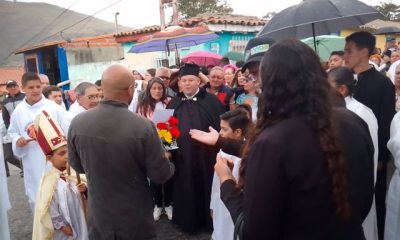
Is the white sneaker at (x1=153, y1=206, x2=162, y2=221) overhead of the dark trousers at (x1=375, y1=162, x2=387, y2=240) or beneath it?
beneath

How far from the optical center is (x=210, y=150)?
189 inches

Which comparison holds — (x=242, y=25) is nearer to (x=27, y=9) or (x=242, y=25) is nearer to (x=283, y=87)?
(x=283, y=87)

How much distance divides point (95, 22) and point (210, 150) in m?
119

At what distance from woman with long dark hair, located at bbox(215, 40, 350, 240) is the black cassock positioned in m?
3.19

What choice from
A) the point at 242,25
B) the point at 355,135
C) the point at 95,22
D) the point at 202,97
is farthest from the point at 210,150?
the point at 95,22

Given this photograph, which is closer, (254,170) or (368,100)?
(254,170)

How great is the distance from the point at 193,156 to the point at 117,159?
2.27 metres

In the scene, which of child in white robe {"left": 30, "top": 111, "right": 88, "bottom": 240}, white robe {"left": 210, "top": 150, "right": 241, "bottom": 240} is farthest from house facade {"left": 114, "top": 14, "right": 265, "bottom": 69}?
child in white robe {"left": 30, "top": 111, "right": 88, "bottom": 240}

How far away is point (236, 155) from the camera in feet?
8.89

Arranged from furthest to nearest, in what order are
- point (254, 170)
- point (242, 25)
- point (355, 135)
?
point (242, 25) → point (355, 135) → point (254, 170)

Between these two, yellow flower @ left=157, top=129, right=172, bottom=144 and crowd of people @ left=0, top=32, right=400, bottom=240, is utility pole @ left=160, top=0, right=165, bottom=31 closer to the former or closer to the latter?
crowd of people @ left=0, top=32, right=400, bottom=240

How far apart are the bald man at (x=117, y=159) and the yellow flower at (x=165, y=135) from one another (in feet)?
4.23

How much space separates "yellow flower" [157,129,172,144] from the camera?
4055mm

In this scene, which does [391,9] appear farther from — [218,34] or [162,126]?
[162,126]
